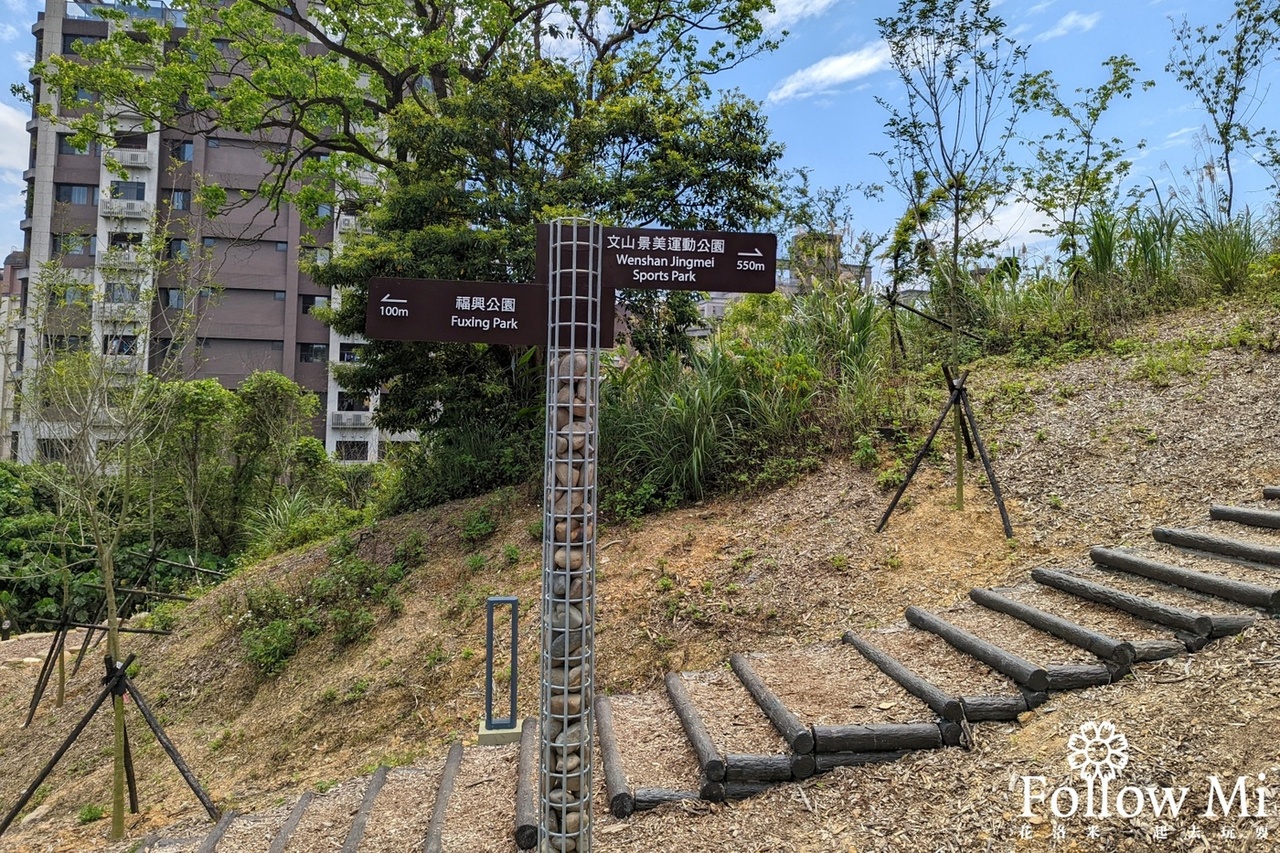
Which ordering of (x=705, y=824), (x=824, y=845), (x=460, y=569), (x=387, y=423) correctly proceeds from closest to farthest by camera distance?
(x=824, y=845)
(x=705, y=824)
(x=460, y=569)
(x=387, y=423)

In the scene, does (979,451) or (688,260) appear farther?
(979,451)

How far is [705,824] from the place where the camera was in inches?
125

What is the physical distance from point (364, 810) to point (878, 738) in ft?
8.62

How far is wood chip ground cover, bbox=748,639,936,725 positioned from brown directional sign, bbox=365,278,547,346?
227 centimetres

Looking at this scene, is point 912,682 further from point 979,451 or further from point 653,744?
point 979,451

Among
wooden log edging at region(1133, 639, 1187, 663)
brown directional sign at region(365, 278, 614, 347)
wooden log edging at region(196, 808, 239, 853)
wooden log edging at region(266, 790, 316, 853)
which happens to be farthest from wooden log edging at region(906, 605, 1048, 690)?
wooden log edging at region(196, 808, 239, 853)

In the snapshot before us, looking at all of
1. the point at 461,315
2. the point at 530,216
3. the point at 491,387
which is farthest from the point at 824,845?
the point at 530,216

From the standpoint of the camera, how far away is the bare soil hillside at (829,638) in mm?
2945

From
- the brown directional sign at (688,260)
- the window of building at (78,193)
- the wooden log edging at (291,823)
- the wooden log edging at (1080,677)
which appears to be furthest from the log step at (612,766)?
the window of building at (78,193)

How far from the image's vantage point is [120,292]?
7.13 metres

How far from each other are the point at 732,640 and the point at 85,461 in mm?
4704

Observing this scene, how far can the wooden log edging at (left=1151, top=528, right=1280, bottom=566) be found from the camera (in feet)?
13.0

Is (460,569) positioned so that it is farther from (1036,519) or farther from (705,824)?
(1036,519)

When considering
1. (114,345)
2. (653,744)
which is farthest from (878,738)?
(114,345)
